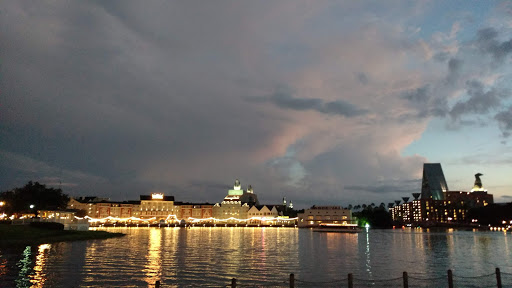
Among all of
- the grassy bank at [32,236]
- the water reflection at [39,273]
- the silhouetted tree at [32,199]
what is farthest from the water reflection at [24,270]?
the silhouetted tree at [32,199]

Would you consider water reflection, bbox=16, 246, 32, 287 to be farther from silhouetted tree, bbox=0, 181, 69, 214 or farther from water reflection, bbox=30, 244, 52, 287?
silhouetted tree, bbox=0, 181, 69, 214

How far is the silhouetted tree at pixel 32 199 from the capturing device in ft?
355

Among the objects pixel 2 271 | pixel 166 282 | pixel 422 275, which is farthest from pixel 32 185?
pixel 422 275

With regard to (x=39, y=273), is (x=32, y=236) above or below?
above

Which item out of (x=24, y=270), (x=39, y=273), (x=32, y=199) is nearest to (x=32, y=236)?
(x=24, y=270)

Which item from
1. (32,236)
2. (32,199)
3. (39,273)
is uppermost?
(32,199)

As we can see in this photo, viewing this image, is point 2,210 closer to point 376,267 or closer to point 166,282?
point 166,282

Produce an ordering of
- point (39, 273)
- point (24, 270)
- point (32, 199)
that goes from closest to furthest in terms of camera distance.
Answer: point (39, 273)
point (24, 270)
point (32, 199)

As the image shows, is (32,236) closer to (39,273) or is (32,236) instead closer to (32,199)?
(39,273)

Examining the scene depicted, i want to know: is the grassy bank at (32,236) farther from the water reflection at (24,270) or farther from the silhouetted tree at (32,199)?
the silhouetted tree at (32,199)

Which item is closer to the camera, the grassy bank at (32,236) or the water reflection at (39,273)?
the water reflection at (39,273)

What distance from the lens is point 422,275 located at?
3800cm

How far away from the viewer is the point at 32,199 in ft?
356

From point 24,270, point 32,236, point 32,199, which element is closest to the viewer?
point 24,270
